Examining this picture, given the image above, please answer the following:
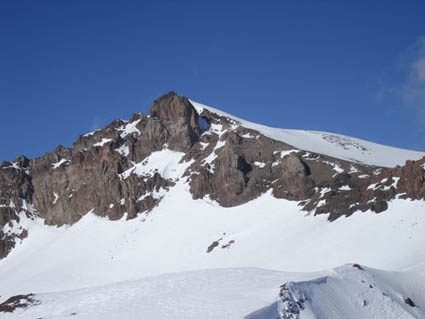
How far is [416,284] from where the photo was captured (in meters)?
34.1

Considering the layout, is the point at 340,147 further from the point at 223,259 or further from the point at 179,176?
the point at 223,259

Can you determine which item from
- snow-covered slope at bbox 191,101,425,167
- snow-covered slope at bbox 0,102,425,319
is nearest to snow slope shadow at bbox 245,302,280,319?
snow-covered slope at bbox 0,102,425,319

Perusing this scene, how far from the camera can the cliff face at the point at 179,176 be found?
68875 millimetres

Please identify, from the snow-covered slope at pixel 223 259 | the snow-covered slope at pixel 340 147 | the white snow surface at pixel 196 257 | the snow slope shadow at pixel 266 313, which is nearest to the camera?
the snow slope shadow at pixel 266 313

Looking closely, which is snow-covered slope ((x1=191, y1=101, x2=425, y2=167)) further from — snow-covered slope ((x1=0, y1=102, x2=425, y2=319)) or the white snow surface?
the white snow surface

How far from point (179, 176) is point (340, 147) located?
1379 inches

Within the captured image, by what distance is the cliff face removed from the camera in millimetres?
68875

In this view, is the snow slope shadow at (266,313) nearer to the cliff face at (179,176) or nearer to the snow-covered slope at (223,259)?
the snow-covered slope at (223,259)

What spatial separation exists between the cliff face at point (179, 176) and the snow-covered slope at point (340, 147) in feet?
28.3

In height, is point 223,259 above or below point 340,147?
below

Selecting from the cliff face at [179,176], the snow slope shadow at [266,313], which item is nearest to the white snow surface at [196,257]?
the snow slope shadow at [266,313]

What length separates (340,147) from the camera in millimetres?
114188

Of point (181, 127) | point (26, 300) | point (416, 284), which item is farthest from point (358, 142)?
point (26, 300)

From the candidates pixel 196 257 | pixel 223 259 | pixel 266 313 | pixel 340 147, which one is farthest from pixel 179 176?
pixel 266 313
